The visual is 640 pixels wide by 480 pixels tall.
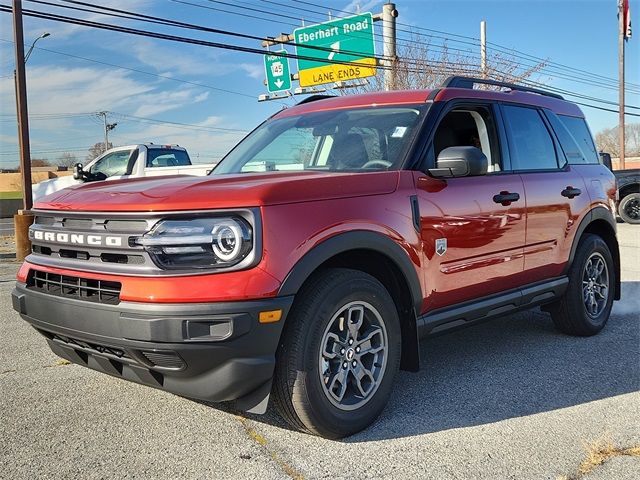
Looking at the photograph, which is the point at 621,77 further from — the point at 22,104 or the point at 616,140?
the point at 616,140

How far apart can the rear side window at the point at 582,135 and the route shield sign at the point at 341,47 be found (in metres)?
16.3

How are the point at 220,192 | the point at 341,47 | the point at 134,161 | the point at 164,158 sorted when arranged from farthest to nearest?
the point at 341,47 < the point at 164,158 < the point at 134,161 < the point at 220,192

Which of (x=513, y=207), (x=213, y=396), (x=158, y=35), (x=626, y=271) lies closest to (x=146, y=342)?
(x=213, y=396)

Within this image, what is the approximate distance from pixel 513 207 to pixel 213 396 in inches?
101

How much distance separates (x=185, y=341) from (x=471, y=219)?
208cm

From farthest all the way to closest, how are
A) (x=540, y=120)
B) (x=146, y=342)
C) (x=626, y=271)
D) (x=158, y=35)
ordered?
(x=158, y=35) → (x=626, y=271) → (x=540, y=120) → (x=146, y=342)

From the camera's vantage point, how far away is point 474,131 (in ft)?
14.7

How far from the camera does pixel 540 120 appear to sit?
16.3ft

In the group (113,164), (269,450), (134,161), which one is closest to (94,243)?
(269,450)

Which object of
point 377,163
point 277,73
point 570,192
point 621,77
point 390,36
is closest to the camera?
point 377,163

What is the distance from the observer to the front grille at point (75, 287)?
9.31 ft

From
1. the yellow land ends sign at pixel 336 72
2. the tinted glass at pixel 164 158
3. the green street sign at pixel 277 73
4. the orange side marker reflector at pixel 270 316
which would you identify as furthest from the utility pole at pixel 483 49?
the orange side marker reflector at pixel 270 316

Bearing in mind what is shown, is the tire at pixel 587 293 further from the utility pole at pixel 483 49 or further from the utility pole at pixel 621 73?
the utility pole at pixel 621 73

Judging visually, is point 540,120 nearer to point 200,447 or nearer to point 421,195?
point 421,195
